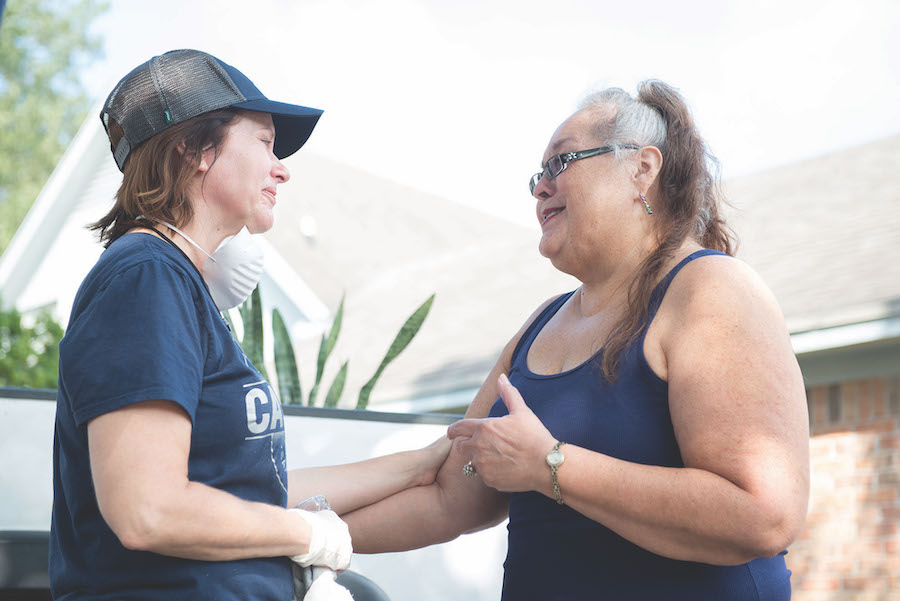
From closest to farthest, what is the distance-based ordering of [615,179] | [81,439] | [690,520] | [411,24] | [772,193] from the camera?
[81,439]
[690,520]
[615,179]
[772,193]
[411,24]

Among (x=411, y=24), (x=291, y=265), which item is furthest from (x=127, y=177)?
(x=411, y=24)

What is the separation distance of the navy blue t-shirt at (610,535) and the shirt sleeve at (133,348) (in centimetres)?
99

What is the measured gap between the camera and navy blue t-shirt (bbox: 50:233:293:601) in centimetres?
165

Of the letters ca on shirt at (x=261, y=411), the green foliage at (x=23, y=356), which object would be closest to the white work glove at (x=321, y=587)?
the letters ca on shirt at (x=261, y=411)

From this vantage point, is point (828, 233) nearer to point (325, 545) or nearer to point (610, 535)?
point (610, 535)

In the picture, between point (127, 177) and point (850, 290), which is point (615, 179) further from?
point (850, 290)

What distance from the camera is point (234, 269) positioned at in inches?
92.3

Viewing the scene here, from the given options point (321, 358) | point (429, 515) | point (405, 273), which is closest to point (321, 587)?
point (429, 515)

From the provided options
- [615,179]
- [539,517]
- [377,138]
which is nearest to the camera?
[539,517]

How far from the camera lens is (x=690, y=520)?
2.00m

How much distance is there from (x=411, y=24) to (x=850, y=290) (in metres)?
49.1

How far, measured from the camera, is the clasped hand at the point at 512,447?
2.17m

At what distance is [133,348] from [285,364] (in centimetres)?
382

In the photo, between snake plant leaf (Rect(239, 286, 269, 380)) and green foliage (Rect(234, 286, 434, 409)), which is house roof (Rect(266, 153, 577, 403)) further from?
snake plant leaf (Rect(239, 286, 269, 380))
